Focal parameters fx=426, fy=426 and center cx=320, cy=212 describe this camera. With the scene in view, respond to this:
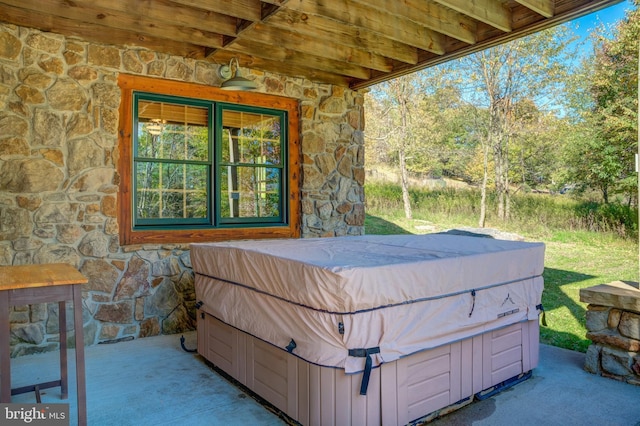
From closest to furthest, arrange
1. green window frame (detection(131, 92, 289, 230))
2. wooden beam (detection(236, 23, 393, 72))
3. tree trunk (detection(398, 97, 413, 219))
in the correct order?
wooden beam (detection(236, 23, 393, 72)), green window frame (detection(131, 92, 289, 230)), tree trunk (detection(398, 97, 413, 219))

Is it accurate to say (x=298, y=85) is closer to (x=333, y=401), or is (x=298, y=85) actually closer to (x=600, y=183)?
(x=333, y=401)

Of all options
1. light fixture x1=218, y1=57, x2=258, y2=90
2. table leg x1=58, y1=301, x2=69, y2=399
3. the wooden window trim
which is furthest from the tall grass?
table leg x1=58, y1=301, x2=69, y2=399

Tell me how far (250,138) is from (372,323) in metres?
3.17

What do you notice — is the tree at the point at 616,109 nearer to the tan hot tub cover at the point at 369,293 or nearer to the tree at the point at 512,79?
the tree at the point at 512,79

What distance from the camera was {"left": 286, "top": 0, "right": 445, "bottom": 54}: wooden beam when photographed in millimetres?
3150

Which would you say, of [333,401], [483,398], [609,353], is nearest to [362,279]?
[333,401]

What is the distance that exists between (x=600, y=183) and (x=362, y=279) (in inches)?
398

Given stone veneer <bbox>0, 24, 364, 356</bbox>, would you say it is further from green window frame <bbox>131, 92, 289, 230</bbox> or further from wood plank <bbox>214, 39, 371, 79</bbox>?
wood plank <bbox>214, 39, 371, 79</bbox>

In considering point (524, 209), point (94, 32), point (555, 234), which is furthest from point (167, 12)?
point (524, 209)

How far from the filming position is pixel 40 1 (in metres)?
3.03

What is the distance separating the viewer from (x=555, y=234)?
28.6ft

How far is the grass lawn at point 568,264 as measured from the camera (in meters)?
4.36

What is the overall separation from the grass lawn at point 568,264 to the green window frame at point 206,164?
3.15m

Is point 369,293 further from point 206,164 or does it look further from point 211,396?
point 206,164
